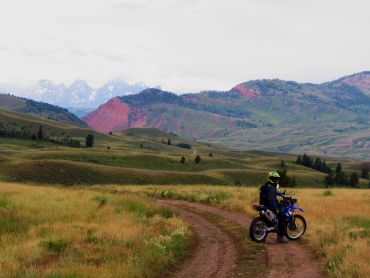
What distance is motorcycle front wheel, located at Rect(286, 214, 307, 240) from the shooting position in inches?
797

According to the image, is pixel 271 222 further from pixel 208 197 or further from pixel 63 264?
pixel 208 197

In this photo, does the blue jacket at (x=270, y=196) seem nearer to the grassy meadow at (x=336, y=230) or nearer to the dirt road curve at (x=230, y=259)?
the dirt road curve at (x=230, y=259)

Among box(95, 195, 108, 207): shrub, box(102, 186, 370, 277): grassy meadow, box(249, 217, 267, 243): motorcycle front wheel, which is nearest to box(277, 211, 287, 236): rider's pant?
box(249, 217, 267, 243): motorcycle front wheel

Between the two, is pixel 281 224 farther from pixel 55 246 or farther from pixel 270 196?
pixel 55 246

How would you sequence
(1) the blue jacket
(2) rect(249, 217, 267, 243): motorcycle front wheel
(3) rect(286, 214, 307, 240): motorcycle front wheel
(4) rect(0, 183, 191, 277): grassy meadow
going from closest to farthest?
(4) rect(0, 183, 191, 277): grassy meadow < (2) rect(249, 217, 267, 243): motorcycle front wheel < (1) the blue jacket < (3) rect(286, 214, 307, 240): motorcycle front wheel

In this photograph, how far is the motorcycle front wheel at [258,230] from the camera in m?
19.3

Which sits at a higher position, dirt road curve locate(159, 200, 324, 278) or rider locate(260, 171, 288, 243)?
rider locate(260, 171, 288, 243)

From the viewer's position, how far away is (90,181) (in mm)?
96375

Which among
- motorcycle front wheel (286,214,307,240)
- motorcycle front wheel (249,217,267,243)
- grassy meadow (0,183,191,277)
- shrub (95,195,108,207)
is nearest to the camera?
grassy meadow (0,183,191,277)

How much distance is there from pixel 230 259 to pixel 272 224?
4572mm

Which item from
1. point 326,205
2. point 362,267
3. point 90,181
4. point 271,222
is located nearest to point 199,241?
point 271,222

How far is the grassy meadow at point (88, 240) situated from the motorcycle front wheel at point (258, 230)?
2.68 metres

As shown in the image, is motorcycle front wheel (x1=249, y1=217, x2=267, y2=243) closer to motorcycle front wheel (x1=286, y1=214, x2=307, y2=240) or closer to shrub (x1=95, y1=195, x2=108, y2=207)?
motorcycle front wheel (x1=286, y1=214, x2=307, y2=240)

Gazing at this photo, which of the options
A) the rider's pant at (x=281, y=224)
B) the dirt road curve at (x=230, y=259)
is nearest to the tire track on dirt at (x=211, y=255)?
the dirt road curve at (x=230, y=259)
